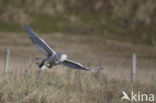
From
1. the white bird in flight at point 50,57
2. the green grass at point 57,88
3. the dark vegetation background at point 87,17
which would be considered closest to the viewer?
the white bird in flight at point 50,57

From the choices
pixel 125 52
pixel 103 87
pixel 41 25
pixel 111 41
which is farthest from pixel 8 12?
pixel 103 87

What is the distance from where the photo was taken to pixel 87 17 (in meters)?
30.3

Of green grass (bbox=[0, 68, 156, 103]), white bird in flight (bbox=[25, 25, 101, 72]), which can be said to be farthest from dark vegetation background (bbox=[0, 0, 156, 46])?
white bird in flight (bbox=[25, 25, 101, 72])

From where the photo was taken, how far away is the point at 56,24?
2798 cm

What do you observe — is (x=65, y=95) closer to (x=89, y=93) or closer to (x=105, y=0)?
(x=89, y=93)

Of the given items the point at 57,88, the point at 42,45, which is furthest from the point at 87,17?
the point at 42,45

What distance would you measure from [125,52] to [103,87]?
1254 cm

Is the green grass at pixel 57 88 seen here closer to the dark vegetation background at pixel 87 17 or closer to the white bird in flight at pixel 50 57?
the white bird in flight at pixel 50 57

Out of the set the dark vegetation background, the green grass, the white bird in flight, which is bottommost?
the green grass

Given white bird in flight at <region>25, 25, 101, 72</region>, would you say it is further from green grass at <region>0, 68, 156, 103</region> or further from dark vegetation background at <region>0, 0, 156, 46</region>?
dark vegetation background at <region>0, 0, 156, 46</region>

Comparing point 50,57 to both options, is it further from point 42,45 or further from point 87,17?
point 87,17

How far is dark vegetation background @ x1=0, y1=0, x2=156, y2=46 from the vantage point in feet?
88.5

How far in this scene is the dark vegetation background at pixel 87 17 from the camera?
88.5ft

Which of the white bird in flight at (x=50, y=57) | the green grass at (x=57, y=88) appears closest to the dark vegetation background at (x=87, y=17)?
the green grass at (x=57, y=88)
